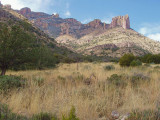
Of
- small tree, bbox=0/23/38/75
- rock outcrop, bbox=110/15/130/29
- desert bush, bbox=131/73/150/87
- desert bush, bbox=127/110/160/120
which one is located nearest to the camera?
desert bush, bbox=127/110/160/120

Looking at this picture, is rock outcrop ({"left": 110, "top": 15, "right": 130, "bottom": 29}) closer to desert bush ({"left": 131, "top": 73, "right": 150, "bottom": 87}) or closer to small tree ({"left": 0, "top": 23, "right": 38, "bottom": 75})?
desert bush ({"left": 131, "top": 73, "right": 150, "bottom": 87})

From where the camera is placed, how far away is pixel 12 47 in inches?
281

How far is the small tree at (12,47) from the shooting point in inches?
271

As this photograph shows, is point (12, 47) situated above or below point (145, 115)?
above

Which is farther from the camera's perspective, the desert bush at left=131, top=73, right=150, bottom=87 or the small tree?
the small tree

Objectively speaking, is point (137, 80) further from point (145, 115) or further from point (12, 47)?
point (12, 47)

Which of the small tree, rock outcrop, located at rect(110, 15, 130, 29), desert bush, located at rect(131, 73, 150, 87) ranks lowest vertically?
desert bush, located at rect(131, 73, 150, 87)

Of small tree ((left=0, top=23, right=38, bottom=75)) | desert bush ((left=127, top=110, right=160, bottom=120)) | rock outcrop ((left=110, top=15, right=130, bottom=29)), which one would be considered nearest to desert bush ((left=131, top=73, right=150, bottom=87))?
desert bush ((left=127, top=110, right=160, bottom=120))

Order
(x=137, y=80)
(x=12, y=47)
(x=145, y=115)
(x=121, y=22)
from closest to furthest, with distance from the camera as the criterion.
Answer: (x=145, y=115)
(x=137, y=80)
(x=12, y=47)
(x=121, y=22)

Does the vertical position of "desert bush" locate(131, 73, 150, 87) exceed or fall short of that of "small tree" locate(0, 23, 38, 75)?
it falls short

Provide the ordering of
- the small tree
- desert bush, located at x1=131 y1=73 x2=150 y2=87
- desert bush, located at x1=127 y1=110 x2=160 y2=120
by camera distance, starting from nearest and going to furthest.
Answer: desert bush, located at x1=127 y1=110 x2=160 y2=120, desert bush, located at x1=131 y1=73 x2=150 y2=87, the small tree

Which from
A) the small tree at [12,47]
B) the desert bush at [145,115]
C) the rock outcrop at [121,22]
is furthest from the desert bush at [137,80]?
the rock outcrop at [121,22]

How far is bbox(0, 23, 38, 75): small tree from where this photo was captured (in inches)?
271

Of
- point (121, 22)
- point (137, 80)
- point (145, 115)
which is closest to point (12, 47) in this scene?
point (137, 80)
